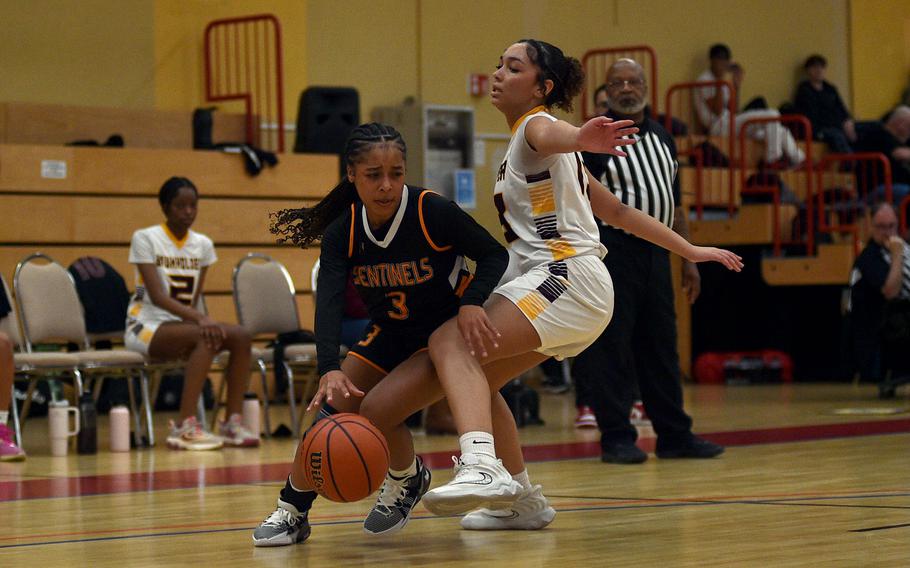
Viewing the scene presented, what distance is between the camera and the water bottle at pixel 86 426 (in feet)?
23.4

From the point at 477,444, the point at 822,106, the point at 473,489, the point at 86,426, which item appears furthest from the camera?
the point at 822,106

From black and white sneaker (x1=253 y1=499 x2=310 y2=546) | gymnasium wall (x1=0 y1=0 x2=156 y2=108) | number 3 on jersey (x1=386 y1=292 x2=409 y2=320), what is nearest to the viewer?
black and white sneaker (x1=253 y1=499 x2=310 y2=546)

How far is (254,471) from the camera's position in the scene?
6078 millimetres

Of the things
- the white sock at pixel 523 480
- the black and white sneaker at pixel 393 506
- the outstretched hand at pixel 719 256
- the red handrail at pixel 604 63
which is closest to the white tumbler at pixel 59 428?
the black and white sneaker at pixel 393 506

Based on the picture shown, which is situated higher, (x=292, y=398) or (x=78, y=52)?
(x=78, y=52)

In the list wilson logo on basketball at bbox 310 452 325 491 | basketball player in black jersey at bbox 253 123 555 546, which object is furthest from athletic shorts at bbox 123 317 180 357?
wilson logo on basketball at bbox 310 452 325 491

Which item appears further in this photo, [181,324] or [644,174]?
[181,324]

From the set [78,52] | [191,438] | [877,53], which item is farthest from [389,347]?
[877,53]

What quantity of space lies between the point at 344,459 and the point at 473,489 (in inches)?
13.0

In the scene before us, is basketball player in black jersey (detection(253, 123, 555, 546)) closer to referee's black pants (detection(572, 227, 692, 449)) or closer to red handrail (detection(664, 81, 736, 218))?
referee's black pants (detection(572, 227, 692, 449))

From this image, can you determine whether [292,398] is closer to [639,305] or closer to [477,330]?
[639,305]

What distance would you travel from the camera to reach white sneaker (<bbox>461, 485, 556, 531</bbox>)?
13.3 feet

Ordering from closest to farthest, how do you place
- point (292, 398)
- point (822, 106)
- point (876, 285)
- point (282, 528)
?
point (282, 528) → point (292, 398) → point (876, 285) → point (822, 106)

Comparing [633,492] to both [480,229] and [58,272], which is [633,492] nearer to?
[480,229]
